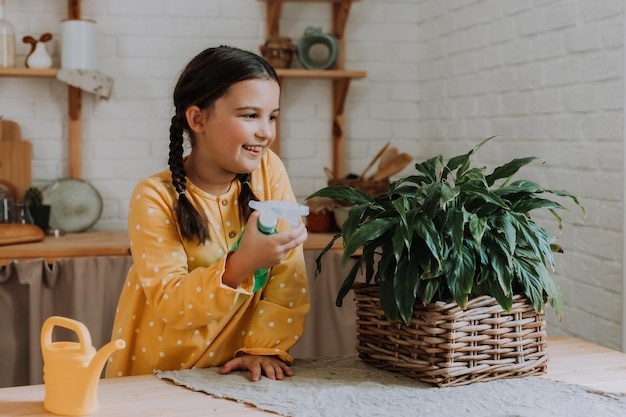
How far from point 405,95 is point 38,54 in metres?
1.63

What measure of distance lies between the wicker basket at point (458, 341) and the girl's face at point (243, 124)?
0.35 m

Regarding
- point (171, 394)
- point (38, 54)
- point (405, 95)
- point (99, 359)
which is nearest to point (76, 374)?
point (99, 359)

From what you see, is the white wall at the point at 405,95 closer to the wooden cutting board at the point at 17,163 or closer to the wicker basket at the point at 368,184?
the wooden cutting board at the point at 17,163

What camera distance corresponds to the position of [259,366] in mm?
1557

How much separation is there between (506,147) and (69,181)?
1.79 metres

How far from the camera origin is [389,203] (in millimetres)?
1541

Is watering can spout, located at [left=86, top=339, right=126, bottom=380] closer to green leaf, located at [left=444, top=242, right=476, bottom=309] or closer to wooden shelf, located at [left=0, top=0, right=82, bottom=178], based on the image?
green leaf, located at [left=444, top=242, right=476, bottom=309]

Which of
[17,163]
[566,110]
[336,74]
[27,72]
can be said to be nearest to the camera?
[566,110]

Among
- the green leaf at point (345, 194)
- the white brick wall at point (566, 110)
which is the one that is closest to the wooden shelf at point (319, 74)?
the white brick wall at point (566, 110)

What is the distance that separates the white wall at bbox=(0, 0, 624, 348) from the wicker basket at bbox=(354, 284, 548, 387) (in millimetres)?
1117

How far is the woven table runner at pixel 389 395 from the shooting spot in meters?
1.32

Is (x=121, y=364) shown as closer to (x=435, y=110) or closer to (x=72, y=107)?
(x=72, y=107)

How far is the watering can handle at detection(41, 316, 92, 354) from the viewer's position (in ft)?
4.24

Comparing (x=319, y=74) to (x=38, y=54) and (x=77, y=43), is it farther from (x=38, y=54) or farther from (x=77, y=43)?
(x=38, y=54)
